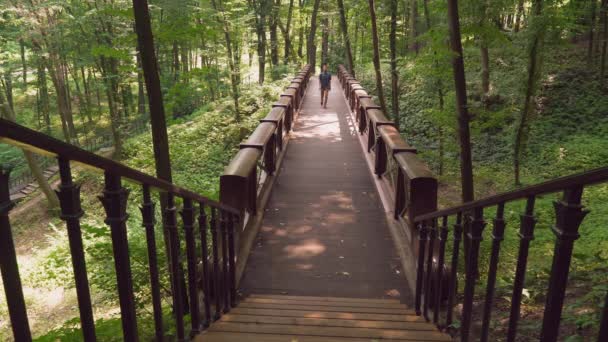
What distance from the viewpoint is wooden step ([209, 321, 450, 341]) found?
11.0ft

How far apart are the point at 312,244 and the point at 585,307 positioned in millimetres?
3016

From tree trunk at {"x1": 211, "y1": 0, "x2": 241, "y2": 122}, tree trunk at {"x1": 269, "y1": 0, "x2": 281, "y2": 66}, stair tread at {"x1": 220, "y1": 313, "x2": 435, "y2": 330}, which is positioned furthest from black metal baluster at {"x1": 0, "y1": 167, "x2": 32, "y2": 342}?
tree trunk at {"x1": 269, "y1": 0, "x2": 281, "y2": 66}

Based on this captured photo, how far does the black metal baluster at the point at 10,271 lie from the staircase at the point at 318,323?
1.88m

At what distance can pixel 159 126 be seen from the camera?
549cm

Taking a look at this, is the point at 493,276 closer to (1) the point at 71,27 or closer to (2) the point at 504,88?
(2) the point at 504,88

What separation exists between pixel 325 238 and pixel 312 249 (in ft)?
1.14

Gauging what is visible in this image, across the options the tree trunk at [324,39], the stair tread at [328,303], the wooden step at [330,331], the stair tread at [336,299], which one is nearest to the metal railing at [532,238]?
the wooden step at [330,331]

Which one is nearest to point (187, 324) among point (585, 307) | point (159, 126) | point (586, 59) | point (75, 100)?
point (159, 126)

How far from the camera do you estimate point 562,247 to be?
1785 mm

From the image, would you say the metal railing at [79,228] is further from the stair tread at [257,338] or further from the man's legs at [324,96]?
the man's legs at [324,96]

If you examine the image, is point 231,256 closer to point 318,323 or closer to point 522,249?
point 318,323

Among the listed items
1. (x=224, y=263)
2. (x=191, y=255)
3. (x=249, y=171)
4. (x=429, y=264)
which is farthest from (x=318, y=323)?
(x=249, y=171)

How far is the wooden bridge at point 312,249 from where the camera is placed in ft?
5.80

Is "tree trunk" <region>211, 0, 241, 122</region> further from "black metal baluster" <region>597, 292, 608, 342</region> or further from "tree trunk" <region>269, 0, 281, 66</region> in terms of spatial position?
"black metal baluster" <region>597, 292, 608, 342</region>
